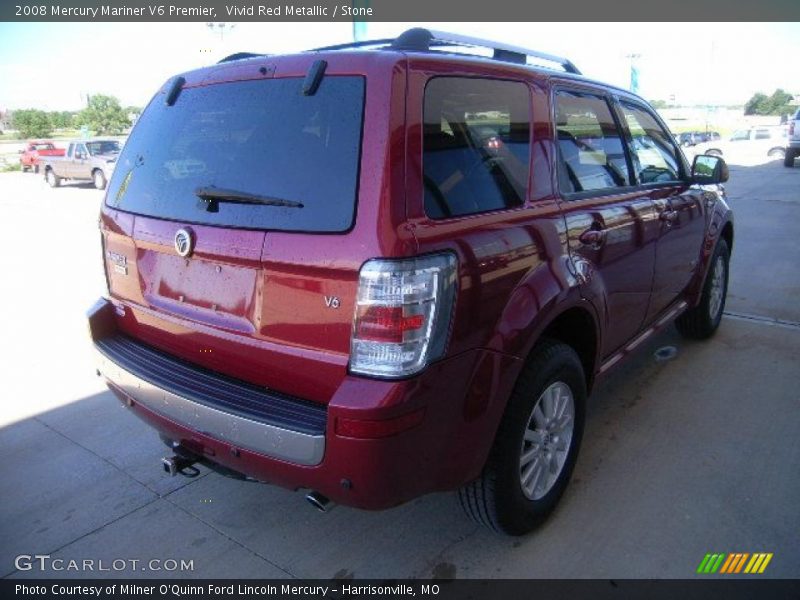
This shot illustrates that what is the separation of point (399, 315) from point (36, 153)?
31909 mm

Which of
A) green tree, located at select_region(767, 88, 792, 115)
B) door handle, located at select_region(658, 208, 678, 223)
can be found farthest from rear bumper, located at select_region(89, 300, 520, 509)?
green tree, located at select_region(767, 88, 792, 115)

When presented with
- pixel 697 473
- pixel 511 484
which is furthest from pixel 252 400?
pixel 697 473

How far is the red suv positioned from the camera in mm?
1882

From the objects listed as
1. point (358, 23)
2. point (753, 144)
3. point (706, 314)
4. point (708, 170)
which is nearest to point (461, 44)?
point (708, 170)

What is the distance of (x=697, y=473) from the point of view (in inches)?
120

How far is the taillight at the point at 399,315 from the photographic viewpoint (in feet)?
6.03

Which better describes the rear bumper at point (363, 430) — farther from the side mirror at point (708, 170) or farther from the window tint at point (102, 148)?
the window tint at point (102, 148)

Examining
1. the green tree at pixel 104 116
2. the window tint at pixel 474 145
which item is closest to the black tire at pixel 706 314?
the window tint at pixel 474 145

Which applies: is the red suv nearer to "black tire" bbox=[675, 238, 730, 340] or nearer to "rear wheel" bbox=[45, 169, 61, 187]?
"black tire" bbox=[675, 238, 730, 340]

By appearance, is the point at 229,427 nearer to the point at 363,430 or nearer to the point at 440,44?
the point at 363,430

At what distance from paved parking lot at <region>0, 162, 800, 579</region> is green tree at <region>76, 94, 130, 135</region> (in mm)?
63102

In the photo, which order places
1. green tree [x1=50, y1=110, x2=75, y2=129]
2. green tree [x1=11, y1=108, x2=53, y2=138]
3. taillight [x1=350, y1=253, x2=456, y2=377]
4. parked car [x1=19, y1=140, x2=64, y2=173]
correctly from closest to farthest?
taillight [x1=350, y1=253, x2=456, y2=377]
parked car [x1=19, y1=140, x2=64, y2=173]
green tree [x1=11, y1=108, x2=53, y2=138]
green tree [x1=50, y1=110, x2=75, y2=129]

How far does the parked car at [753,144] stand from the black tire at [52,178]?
2637 cm
